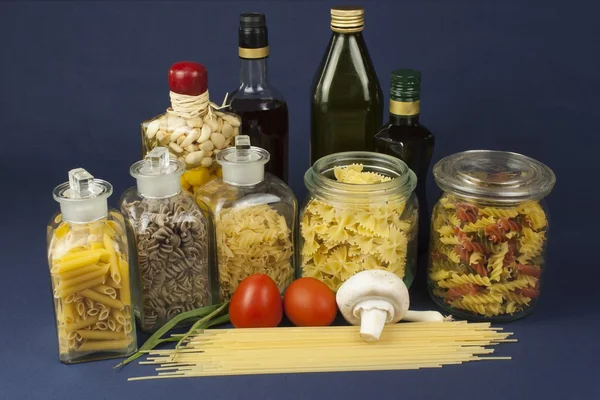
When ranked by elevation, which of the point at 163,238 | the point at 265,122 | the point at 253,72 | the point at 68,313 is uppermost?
the point at 253,72

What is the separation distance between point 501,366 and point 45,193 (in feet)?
4.83

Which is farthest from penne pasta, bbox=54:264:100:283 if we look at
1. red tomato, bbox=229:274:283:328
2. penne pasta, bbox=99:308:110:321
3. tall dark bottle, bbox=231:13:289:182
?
tall dark bottle, bbox=231:13:289:182

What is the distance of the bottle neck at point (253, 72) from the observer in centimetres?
235

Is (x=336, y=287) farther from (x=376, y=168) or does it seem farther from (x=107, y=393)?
(x=107, y=393)

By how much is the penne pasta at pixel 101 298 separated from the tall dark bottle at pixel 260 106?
65cm

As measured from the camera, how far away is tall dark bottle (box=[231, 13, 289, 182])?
92.0 inches

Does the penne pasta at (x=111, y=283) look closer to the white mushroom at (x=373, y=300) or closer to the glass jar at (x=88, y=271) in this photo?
the glass jar at (x=88, y=271)

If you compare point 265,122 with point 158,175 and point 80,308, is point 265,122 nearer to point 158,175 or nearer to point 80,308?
point 158,175

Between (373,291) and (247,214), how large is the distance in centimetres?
35

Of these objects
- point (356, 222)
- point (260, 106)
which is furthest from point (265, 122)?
point (356, 222)

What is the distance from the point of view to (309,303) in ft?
6.64

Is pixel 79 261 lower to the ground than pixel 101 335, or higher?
higher

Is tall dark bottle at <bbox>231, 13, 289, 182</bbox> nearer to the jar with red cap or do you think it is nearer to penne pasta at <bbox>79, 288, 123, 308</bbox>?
the jar with red cap

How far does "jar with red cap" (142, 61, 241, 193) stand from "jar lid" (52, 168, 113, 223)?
0.35 meters
